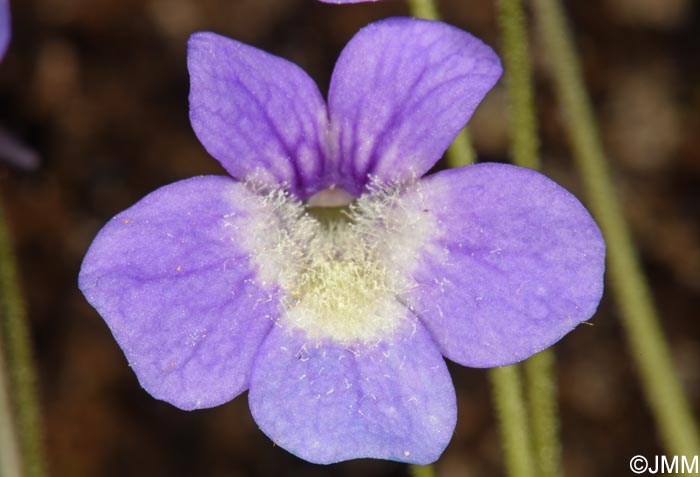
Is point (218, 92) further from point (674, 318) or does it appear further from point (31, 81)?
point (674, 318)

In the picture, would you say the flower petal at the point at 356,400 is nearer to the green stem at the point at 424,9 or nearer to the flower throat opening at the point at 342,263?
the flower throat opening at the point at 342,263

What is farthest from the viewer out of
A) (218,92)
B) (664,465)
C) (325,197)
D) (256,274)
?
(664,465)

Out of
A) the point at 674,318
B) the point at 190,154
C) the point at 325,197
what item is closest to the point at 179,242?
the point at 325,197

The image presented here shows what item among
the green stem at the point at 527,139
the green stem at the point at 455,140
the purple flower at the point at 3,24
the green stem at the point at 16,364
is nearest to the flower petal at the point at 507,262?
the green stem at the point at 455,140

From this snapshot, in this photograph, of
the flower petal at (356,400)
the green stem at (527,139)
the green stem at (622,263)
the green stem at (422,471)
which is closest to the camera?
the flower petal at (356,400)

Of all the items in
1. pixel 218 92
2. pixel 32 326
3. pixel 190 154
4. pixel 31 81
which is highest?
pixel 218 92

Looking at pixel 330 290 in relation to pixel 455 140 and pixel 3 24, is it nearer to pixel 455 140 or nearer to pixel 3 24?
pixel 455 140

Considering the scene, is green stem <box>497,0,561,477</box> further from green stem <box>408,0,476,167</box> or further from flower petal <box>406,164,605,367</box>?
flower petal <box>406,164,605,367</box>
